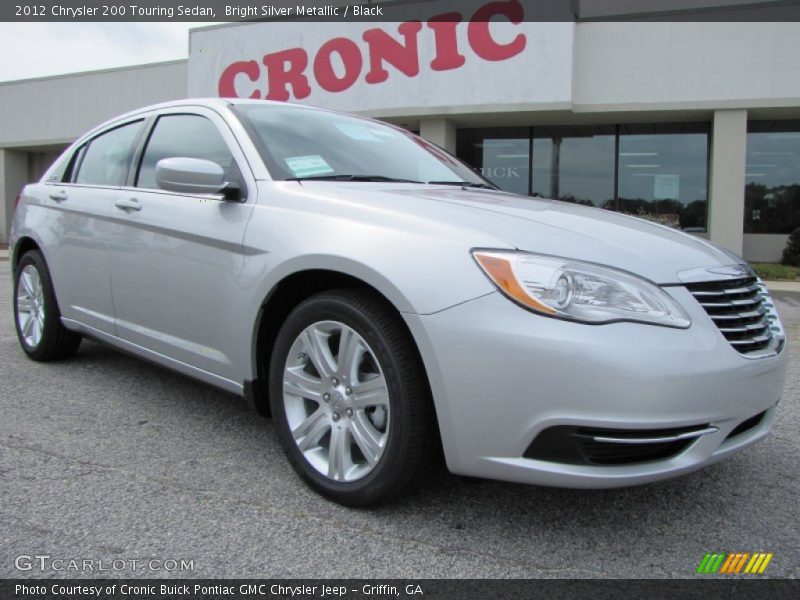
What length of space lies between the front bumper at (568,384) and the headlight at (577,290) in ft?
0.12

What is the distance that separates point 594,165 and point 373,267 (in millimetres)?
14019

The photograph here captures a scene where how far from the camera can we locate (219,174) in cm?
278

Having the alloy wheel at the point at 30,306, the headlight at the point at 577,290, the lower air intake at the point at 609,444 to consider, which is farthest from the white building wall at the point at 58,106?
the lower air intake at the point at 609,444

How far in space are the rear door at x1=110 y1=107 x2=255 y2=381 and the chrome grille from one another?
1758 mm

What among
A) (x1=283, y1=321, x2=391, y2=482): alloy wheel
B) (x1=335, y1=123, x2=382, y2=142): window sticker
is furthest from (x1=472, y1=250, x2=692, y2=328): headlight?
(x1=335, y1=123, x2=382, y2=142): window sticker

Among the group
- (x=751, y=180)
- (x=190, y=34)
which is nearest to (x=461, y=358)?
(x=751, y=180)

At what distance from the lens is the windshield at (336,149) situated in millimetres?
2965

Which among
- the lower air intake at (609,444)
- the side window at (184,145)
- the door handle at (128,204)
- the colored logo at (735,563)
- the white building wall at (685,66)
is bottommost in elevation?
the colored logo at (735,563)

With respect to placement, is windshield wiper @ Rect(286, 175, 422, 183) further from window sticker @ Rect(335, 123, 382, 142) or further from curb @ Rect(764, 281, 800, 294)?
curb @ Rect(764, 281, 800, 294)

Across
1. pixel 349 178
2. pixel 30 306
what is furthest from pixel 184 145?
pixel 30 306

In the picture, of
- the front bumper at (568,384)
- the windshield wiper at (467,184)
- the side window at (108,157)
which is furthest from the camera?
the side window at (108,157)

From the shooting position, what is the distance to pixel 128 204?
343 centimetres

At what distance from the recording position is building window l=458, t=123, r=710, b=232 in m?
14.8

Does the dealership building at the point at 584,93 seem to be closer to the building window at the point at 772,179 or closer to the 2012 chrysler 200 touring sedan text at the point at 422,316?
the building window at the point at 772,179
